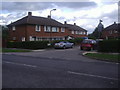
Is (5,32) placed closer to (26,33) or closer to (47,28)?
(26,33)

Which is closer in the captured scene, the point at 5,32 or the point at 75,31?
the point at 5,32

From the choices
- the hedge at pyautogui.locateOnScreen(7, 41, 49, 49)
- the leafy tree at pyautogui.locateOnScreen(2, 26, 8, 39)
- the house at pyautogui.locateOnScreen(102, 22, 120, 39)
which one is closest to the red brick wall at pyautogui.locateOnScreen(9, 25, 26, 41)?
the leafy tree at pyautogui.locateOnScreen(2, 26, 8, 39)

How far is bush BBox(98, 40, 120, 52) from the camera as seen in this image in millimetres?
21172

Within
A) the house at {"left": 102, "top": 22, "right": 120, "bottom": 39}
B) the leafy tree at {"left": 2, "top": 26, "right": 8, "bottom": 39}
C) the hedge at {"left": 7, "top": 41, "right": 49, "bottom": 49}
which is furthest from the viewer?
the house at {"left": 102, "top": 22, "right": 120, "bottom": 39}

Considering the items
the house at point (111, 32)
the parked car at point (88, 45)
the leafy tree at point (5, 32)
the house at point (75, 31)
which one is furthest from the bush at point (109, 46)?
the house at point (111, 32)

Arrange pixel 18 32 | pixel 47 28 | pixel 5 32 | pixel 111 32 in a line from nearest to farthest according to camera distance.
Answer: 1. pixel 5 32
2. pixel 18 32
3. pixel 47 28
4. pixel 111 32

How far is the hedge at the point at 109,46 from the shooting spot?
69.5 feet

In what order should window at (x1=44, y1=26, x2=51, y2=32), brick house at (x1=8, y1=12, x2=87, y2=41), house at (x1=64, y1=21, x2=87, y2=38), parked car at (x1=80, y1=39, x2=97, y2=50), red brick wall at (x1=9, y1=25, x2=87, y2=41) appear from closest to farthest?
parked car at (x1=80, y1=39, x2=97, y2=50) < red brick wall at (x1=9, y1=25, x2=87, y2=41) < brick house at (x1=8, y1=12, x2=87, y2=41) < window at (x1=44, y1=26, x2=51, y2=32) < house at (x1=64, y1=21, x2=87, y2=38)

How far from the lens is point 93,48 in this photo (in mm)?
27016

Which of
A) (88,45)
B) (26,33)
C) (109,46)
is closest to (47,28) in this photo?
(26,33)

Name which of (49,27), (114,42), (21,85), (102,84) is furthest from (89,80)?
(49,27)

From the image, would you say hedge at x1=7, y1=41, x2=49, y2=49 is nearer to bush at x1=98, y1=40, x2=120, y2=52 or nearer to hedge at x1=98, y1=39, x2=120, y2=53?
bush at x1=98, y1=40, x2=120, y2=52

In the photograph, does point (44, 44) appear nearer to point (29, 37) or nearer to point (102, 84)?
point (29, 37)

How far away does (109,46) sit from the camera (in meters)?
21.6
